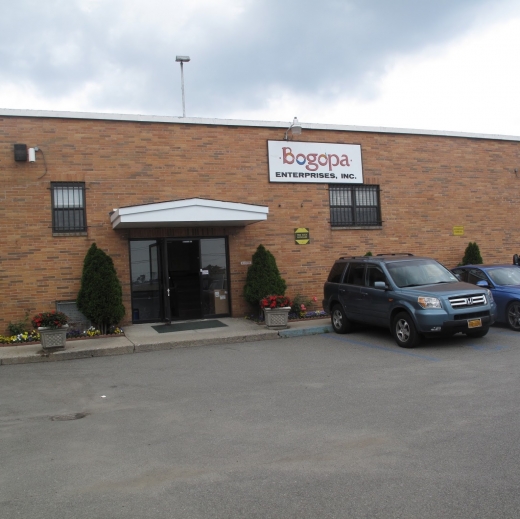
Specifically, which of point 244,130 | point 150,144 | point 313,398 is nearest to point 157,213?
point 150,144

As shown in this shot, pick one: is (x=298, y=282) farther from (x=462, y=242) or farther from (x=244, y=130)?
(x=462, y=242)

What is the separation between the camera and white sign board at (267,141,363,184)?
1664 centimetres

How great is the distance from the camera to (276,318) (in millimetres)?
13766

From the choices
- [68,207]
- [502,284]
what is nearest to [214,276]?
[68,207]

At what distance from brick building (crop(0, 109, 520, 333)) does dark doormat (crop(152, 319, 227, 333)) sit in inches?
21.9

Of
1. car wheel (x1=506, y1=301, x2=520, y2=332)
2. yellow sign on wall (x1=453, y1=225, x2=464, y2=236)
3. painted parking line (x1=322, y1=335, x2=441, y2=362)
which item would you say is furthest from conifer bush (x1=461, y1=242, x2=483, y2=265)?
painted parking line (x1=322, y1=335, x2=441, y2=362)

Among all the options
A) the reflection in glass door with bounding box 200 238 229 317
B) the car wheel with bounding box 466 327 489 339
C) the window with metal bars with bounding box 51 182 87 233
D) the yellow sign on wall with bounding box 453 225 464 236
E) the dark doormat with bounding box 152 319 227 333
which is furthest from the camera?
the yellow sign on wall with bounding box 453 225 464 236

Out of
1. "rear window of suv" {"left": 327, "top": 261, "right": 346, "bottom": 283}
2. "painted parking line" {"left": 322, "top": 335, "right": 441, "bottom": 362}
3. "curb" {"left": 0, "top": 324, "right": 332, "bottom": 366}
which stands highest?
"rear window of suv" {"left": 327, "top": 261, "right": 346, "bottom": 283}

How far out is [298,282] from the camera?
54.6ft

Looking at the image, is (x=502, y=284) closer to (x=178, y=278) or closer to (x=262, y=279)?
(x=262, y=279)

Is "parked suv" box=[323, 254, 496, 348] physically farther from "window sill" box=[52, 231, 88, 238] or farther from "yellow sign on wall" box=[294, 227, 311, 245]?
"window sill" box=[52, 231, 88, 238]

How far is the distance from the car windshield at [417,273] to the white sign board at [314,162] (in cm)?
558

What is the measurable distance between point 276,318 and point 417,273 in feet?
12.0

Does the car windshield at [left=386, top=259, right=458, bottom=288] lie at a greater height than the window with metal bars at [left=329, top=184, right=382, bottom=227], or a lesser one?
lesser
